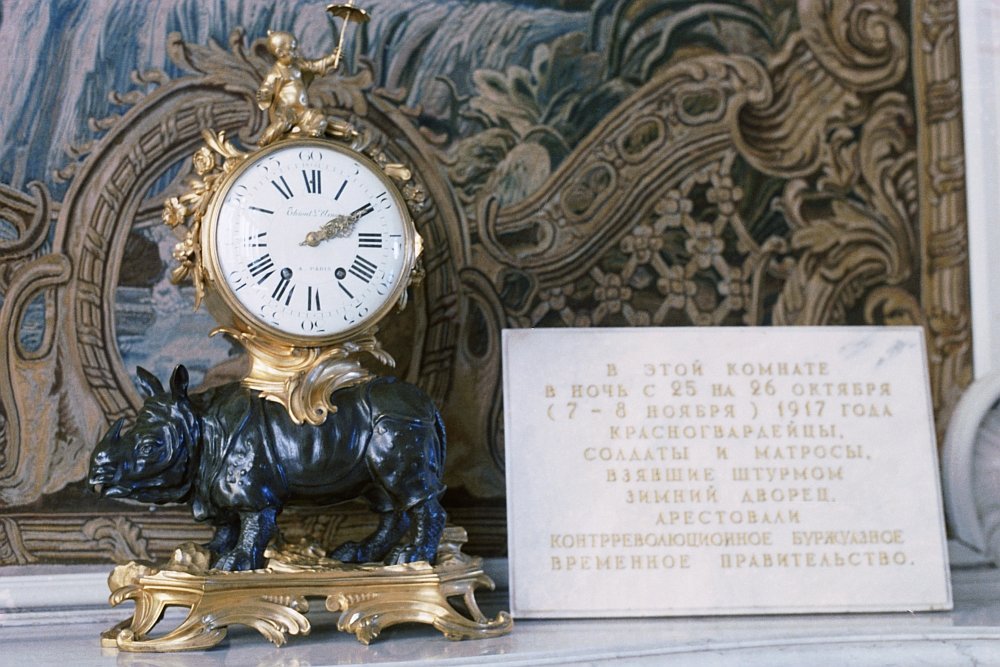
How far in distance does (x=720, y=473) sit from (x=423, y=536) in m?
0.50

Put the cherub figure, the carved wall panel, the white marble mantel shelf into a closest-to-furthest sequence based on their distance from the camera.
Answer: the white marble mantel shelf < the cherub figure < the carved wall panel

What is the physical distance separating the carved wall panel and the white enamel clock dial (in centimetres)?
34

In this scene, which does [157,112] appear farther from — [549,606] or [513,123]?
[549,606]

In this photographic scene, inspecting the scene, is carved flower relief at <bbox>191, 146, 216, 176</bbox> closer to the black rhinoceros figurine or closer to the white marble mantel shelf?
the black rhinoceros figurine

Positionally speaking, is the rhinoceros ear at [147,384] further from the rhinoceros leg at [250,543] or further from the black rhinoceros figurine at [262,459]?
the rhinoceros leg at [250,543]

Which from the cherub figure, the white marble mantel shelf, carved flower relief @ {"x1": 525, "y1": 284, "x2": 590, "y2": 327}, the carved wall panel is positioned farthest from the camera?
carved flower relief @ {"x1": 525, "y1": 284, "x2": 590, "y2": 327}

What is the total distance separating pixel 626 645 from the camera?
Answer: 4.91 ft

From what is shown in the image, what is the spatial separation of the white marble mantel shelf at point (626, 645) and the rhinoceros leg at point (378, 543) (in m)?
0.11

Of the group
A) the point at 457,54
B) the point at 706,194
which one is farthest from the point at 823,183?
the point at 457,54

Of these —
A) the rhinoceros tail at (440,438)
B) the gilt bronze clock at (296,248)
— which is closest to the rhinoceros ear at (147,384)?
the gilt bronze clock at (296,248)

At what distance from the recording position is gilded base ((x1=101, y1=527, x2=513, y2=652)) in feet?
4.87

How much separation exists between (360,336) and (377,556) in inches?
13.3

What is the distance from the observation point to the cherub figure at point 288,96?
169 cm

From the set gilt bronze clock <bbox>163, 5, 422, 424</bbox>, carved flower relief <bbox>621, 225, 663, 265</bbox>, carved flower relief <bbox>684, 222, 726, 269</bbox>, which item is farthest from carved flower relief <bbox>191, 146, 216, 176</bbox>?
carved flower relief <bbox>684, 222, 726, 269</bbox>
